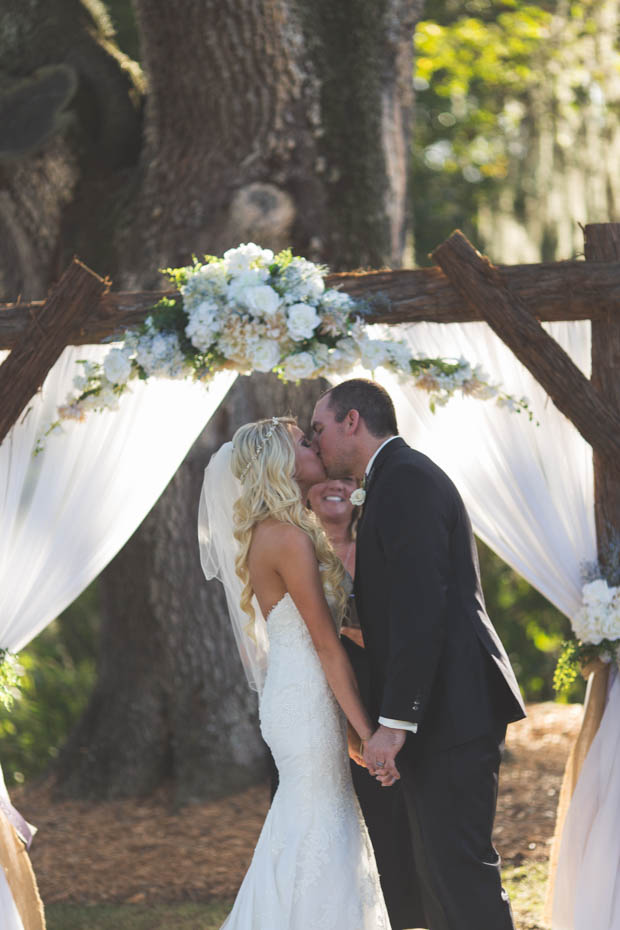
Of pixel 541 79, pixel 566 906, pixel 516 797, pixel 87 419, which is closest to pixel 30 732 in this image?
pixel 516 797

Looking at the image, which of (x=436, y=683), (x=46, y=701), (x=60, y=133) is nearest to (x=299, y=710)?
(x=436, y=683)

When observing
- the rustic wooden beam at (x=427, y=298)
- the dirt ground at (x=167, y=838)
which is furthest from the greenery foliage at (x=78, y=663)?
the rustic wooden beam at (x=427, y=298)

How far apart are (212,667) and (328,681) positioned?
271 centimetres

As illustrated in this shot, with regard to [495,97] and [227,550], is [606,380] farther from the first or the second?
[495,97]

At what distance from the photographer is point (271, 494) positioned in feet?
11.9

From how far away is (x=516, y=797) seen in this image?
237 inches

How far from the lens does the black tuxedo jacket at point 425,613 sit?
3326 mm

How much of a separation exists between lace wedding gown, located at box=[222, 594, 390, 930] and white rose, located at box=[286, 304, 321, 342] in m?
0.94

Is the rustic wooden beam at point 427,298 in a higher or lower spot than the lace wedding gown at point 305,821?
higher

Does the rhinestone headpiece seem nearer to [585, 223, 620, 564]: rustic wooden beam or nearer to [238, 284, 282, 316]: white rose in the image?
[238, 284, 282, 316]: white rose

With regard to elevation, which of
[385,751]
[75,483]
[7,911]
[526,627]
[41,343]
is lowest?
[7,911]

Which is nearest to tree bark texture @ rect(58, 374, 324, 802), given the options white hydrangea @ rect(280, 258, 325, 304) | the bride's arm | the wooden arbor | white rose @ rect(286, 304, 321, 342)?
the wooden arbor

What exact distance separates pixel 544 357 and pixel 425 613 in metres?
1.26

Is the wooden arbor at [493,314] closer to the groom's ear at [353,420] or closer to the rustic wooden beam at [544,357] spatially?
the rustic wooden beam at [544,357]
